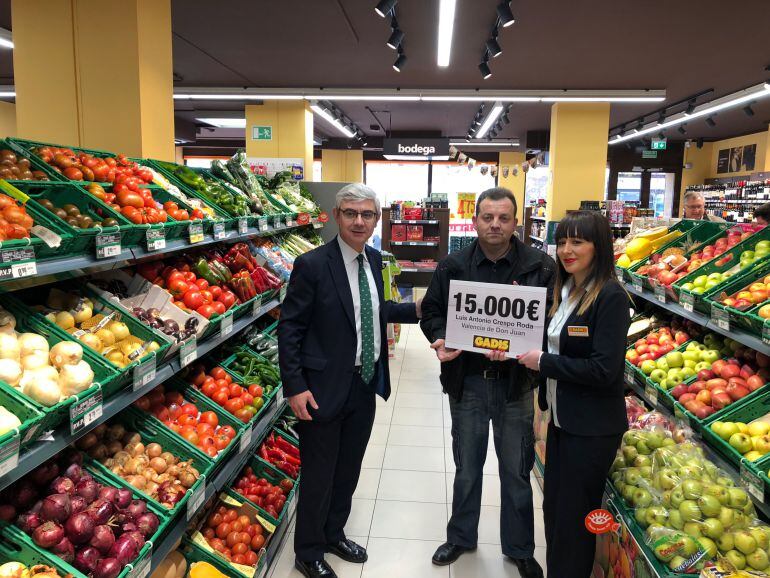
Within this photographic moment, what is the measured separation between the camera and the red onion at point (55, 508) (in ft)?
5.96

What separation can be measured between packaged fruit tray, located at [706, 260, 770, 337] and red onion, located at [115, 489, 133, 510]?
103 inches

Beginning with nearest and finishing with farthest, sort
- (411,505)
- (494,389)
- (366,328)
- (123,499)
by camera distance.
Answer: (123,499) < (366,328) < (494,389) < (411,505)

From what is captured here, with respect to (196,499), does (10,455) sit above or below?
above

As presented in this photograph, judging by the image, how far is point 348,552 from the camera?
324cm

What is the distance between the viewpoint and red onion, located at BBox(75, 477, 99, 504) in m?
2.01

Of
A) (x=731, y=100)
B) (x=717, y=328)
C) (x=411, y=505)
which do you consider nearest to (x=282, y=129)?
(x=731, y=100)

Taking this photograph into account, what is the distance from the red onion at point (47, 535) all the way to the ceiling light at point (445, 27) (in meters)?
5.38

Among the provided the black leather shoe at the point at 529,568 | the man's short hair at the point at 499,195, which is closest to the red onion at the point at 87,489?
the man's short hair at the point at 499,195

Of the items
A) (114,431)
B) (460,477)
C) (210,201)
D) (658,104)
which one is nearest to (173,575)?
(114,431)

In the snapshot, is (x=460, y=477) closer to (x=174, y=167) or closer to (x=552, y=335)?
(x=552, y=335)

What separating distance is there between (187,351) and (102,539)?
0.93 metres

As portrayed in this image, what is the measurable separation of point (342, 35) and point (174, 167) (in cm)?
466

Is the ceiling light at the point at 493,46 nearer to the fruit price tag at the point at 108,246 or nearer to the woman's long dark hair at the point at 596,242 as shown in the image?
the woman's long dark hair at the point at 596,242

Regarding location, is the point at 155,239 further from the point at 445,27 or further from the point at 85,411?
the point at 445,27
